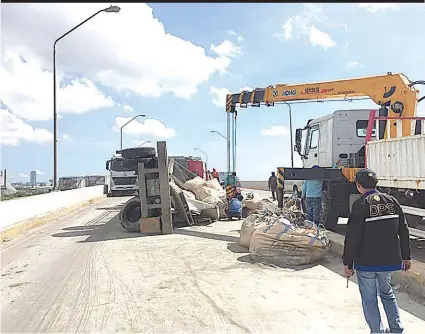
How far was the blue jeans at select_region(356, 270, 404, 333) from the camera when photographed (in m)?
4.18

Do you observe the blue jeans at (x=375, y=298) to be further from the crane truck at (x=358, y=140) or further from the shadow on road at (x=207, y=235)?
the shadow on road at (x=207, y=235)

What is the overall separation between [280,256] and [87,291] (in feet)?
10.6

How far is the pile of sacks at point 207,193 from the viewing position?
1498cm

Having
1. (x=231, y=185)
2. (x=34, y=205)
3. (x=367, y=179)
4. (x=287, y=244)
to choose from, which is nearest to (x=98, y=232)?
(x=34, y=205)

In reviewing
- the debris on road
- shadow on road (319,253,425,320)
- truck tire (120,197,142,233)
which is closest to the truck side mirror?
truck tire (120,197,142,233)

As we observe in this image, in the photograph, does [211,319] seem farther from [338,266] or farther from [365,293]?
[338,266]

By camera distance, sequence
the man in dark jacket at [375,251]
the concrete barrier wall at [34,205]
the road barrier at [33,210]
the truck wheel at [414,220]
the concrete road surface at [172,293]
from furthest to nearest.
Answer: the concrete barrier wall at [34,205]
the road barrier at [33,210]
the truck wheel at [414,220]
the concrete road surface at [172,293]
the man in dark jacket at [375,251]

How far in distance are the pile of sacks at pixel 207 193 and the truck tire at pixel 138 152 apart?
8.62ft

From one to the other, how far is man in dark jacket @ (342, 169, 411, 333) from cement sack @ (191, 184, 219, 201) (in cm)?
1144

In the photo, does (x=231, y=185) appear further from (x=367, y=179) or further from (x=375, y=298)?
(x=375, y=298)

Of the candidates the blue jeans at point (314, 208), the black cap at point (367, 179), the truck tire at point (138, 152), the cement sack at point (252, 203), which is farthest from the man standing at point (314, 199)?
the black cap at point (367, 179)

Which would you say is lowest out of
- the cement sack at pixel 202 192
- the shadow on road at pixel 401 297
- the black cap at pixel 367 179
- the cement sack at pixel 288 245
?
the shadow on road at pixel 401 297

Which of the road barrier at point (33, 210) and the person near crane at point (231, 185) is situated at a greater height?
the person near crane at point (231, 185)

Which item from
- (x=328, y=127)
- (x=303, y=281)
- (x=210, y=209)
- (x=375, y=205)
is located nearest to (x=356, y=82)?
(x=328, y=127)
